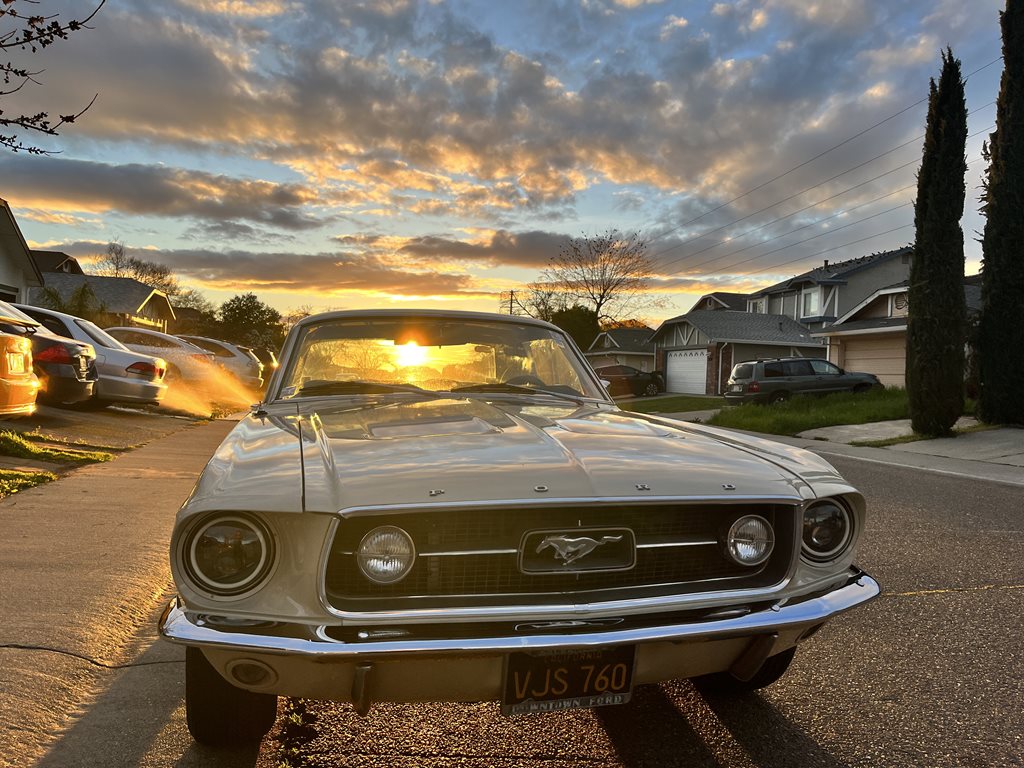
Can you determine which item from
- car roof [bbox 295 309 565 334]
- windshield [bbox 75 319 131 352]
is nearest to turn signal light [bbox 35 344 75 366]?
windshield [bbox 75 319 131 352]

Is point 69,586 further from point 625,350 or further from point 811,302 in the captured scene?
point 625,350

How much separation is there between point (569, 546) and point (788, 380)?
24725mm

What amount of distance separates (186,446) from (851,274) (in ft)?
128

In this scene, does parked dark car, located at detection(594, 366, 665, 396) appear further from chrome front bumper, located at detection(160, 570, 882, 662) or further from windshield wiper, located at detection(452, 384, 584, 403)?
chrome front bumper, located at detection(160, 570, 882, 662)

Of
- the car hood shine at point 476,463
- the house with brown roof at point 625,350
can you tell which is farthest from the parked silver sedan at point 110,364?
the house with brown roof at point 625,350

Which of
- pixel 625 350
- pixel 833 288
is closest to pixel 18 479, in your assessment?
pixel 833 288

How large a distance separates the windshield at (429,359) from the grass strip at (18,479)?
3744 millimetres

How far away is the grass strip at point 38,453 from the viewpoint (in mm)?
7539

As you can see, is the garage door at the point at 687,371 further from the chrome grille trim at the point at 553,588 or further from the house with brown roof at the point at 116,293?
the chrome grille trim at the point at 553,588

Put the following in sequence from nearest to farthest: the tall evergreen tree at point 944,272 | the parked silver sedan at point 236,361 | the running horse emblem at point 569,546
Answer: the running horse emblem at point 569,546
the tall evergreen tree at point 944,272
the parked silver sedan at point 236,361

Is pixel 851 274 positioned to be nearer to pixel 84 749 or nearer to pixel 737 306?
pixel 737 306

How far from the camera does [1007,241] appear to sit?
15.8 meters

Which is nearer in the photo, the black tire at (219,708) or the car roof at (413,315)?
the black tire at (219,708)

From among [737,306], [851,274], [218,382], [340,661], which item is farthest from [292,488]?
[737,306]
